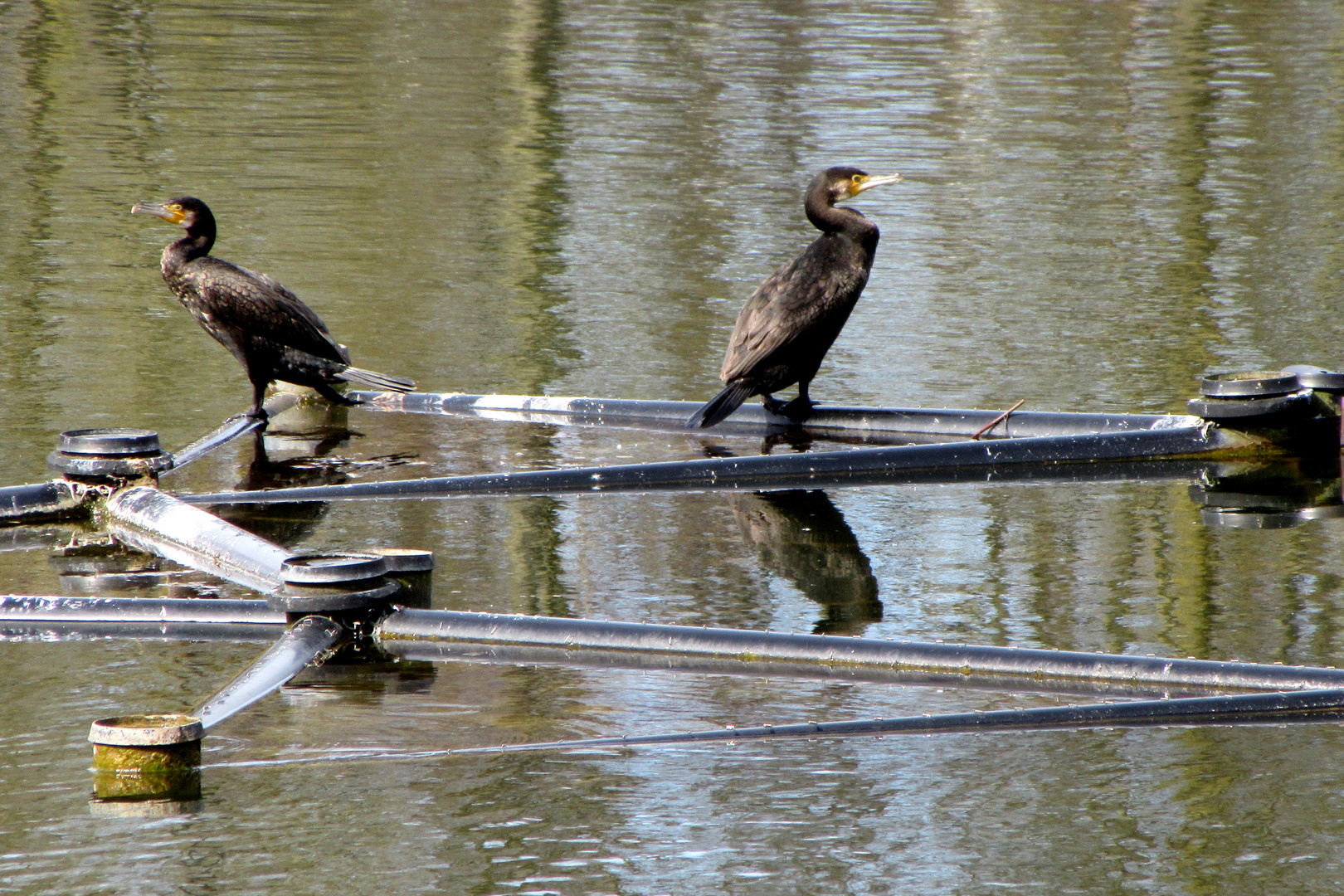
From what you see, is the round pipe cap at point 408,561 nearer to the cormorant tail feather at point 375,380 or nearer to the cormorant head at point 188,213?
the cormorant tail feather at point 375,380

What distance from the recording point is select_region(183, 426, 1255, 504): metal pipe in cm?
512

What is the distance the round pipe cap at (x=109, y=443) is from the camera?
4883mm

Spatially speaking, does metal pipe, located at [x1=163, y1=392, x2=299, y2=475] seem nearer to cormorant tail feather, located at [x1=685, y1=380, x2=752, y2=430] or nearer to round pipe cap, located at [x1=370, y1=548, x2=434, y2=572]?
round pipe cap, located at [x1=370, y1=548, x2=434, y2=572]

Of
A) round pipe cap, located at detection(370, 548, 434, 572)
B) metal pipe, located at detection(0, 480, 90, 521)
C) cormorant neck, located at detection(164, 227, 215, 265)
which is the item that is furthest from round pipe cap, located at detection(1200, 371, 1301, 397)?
cormorant neck, located at detection(164, 227, 215, 265)

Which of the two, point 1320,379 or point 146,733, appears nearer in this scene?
point 146,733

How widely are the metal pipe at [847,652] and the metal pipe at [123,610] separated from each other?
342mm

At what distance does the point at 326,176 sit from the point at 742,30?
32.0 ft

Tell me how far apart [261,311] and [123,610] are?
2.29 meters

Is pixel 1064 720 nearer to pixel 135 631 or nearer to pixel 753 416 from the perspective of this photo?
pixel 135 631

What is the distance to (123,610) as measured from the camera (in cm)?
392

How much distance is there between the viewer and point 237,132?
43.0ft

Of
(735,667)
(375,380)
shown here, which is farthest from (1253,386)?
(375,380)

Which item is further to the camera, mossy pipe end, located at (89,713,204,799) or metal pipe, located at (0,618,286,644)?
metal pipe, located at (0,618,286,644)

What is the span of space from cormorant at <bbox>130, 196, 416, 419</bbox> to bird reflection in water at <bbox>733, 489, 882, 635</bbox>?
1.62 m
